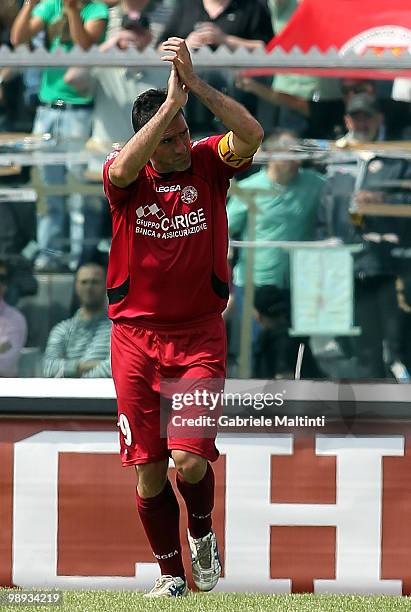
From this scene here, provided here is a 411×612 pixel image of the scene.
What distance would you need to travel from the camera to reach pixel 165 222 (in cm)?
446

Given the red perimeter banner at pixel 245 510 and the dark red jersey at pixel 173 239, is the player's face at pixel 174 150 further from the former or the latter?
the red perimeter banner at pixel 245 510

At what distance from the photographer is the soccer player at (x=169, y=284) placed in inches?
175

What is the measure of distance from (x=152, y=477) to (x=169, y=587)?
448 mm

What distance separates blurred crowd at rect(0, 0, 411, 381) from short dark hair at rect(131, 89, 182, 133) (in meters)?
0.83

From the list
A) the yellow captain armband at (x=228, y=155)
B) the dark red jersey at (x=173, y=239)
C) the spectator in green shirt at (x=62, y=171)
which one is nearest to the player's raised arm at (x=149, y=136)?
the dark red jersey at (x=173, y=239)

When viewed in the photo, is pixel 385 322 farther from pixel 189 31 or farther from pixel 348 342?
pixel 189 31

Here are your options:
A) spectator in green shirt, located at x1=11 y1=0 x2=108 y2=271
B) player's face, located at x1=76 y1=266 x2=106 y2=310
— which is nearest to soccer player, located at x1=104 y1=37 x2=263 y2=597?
player's face, located at x1=76 y1=266 x2=106 y2=310

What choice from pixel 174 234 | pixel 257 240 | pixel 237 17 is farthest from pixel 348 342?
pixel 237 17

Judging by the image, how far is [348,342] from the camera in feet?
17.2

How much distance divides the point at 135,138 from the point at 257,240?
1.20m

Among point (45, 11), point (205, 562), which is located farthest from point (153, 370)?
point (45, 11)

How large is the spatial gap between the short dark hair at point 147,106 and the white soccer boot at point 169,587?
1.77 meters

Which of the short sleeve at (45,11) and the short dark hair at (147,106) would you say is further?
the short sleeve at (45,11)

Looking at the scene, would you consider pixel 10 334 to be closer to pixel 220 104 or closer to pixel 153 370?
pixel 153 370
